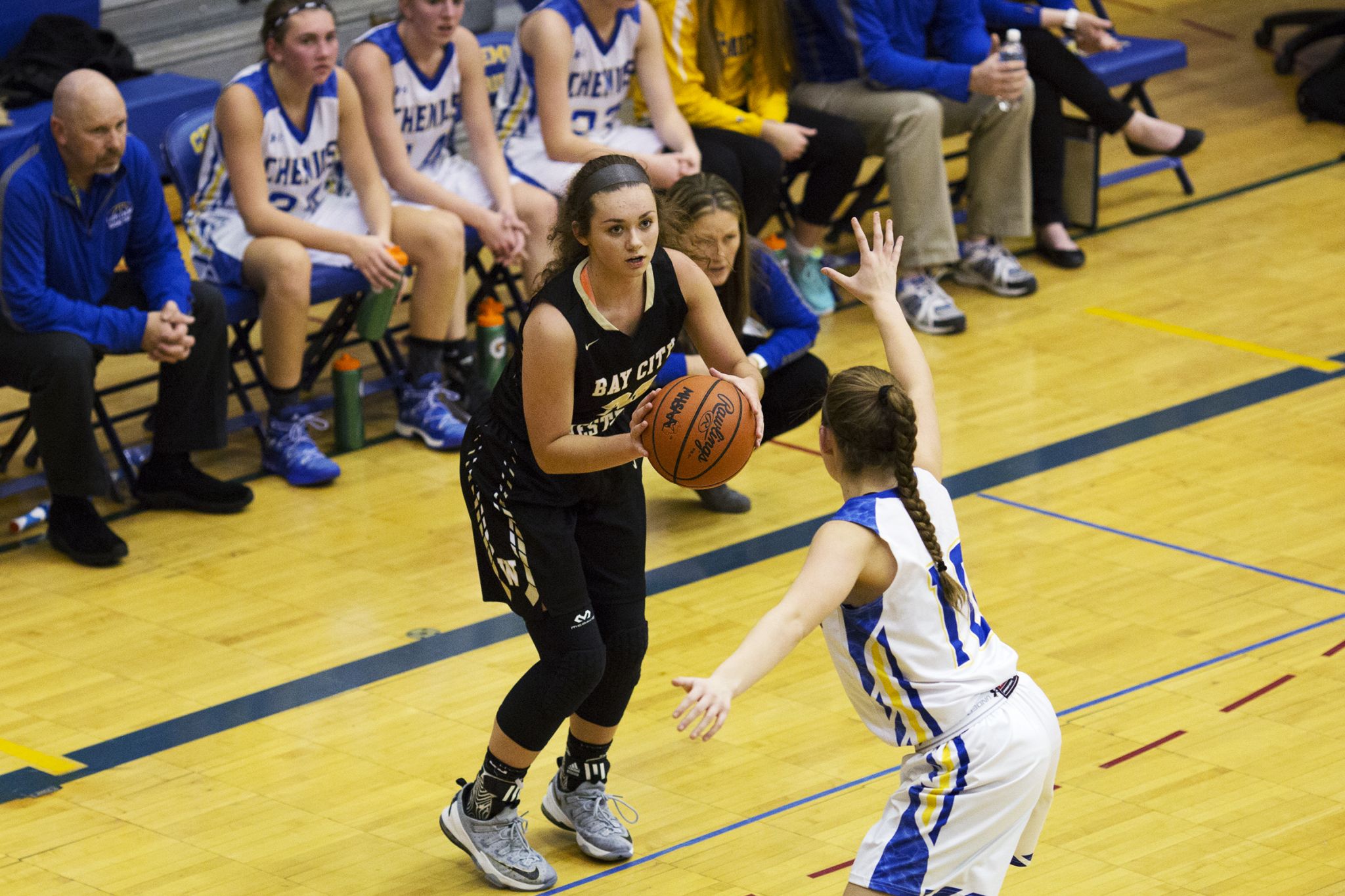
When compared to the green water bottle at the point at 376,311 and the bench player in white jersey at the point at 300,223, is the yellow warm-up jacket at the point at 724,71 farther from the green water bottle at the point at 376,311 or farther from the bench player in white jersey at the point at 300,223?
the green water bottle at the point at 376,311

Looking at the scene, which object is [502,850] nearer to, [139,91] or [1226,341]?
[1226,341]

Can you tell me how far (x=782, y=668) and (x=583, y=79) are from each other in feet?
9.12

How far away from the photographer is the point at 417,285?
5.94 meters

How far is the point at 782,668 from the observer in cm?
434

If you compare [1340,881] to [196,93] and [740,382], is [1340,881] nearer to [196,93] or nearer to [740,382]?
[740,382]

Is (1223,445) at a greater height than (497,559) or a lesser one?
lesser

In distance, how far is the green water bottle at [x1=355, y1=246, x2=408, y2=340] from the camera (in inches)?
229

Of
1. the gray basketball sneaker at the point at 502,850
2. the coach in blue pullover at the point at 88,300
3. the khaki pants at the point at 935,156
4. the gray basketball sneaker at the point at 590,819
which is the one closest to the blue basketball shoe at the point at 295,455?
the coach in blue pullover at the point at 88,300

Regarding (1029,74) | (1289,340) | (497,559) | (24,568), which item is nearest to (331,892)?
(497,559)

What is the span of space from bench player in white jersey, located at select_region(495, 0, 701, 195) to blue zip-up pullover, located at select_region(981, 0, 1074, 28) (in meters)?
1.67

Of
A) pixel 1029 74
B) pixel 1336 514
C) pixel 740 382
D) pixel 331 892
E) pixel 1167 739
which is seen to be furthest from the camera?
pixel 1029 74

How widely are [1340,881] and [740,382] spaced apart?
56.2 inches

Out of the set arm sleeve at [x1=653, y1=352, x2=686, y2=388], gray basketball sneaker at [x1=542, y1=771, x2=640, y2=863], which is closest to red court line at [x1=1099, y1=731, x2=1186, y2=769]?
gray basketball sneaker at [x1=542, y1=771, x2=640, y2=863]

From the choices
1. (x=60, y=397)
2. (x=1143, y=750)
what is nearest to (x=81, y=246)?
(x=60, y=397)
